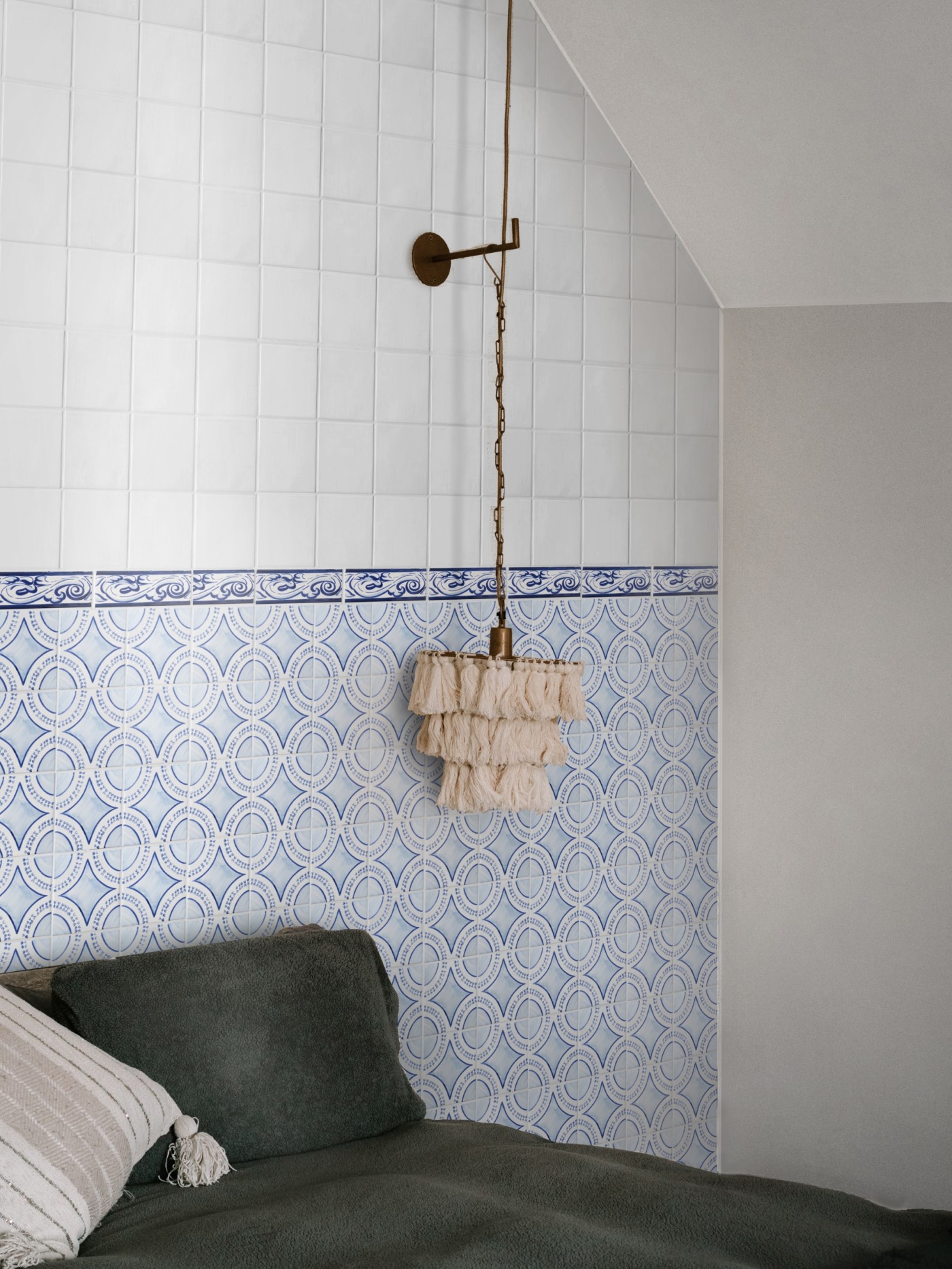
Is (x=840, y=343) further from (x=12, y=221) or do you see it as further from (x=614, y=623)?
(x=12, y=221)

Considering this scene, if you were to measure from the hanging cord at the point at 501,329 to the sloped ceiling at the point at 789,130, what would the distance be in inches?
6.6

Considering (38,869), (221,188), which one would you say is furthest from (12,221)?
(38,869)

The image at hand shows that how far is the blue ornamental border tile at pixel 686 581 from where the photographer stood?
10.2ft

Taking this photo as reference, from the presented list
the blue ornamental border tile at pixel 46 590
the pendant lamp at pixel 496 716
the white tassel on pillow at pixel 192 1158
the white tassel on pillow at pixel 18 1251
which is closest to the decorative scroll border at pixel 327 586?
the blue ornamental border tile at pixel 46 590

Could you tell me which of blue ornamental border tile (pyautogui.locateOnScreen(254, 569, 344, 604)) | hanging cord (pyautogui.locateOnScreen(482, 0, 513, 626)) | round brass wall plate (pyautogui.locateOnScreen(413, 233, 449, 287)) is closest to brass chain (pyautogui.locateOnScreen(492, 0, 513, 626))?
hanging cord (pyautogui.locateOnScreen(482, 0, 513, 626))

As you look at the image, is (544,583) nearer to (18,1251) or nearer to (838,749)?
(838,749)

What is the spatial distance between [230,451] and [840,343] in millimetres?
1336

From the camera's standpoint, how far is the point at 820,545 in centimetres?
303

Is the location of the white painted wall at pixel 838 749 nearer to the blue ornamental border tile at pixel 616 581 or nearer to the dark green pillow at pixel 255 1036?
the blue ornamental border tile at pixel 616 581

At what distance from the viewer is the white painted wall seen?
2879 mm

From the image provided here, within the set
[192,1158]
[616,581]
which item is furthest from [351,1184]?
[616,581]

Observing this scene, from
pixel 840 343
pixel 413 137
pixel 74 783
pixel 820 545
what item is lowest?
pixel 74 783

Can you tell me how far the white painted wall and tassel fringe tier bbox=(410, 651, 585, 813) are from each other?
26.7 inches

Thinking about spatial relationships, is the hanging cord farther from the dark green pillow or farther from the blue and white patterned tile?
the dark green pillow
